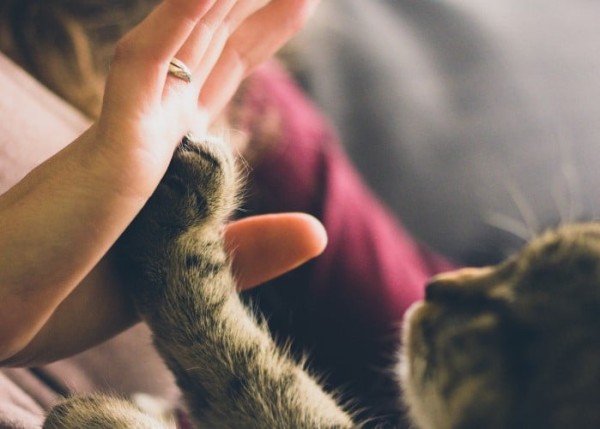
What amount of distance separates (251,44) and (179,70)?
0.19m

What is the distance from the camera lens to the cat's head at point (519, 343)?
48 centimetres

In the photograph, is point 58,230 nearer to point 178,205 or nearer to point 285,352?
point 178,205

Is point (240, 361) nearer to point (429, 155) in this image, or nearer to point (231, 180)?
point (231, 180)

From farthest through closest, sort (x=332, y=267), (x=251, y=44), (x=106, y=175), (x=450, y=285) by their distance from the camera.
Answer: (x=332, y=267), (x=251, y=44), (x=450, y=285), (x=106, y=175)

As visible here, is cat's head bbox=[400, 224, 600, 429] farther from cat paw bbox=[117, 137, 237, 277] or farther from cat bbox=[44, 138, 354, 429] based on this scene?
cat paw bbox=[117, 137, 237, 277]

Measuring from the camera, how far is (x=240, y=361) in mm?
584

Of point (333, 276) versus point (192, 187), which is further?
point (333, 276)

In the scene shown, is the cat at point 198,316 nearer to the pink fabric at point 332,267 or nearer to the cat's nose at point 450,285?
the cat's nose at point 450,285

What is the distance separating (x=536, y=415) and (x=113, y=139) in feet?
1.16

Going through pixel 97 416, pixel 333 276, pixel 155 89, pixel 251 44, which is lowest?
pixel 97 416

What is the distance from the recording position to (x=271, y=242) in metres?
0.65

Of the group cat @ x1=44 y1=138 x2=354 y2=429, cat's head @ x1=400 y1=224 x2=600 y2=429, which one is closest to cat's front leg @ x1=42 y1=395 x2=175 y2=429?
cat @ x1=44 y1=138 x2=354 y2=429

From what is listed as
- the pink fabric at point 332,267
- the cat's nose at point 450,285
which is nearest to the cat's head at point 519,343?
the cat's nose at point 450,285

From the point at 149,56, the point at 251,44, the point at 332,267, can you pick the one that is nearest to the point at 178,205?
the point at 149,56
